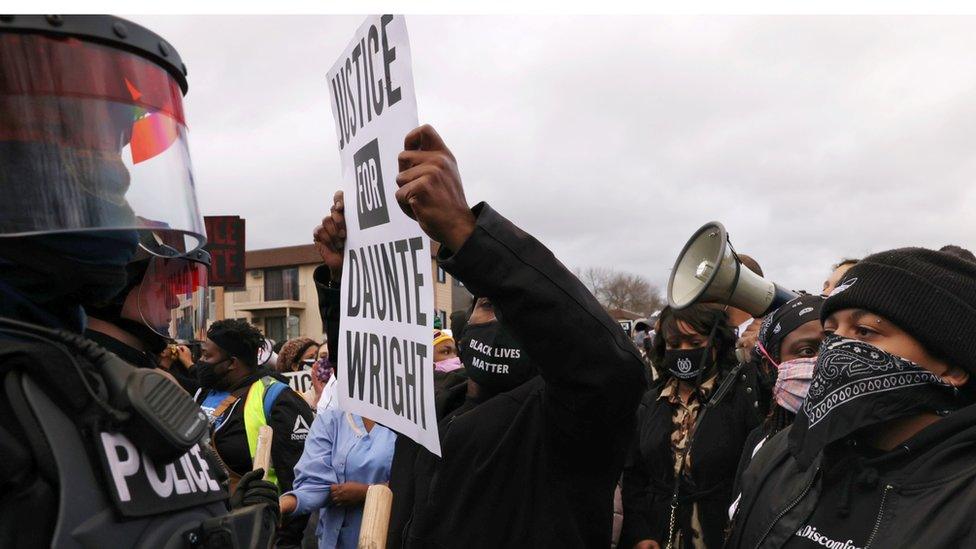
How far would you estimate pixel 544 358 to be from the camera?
184 cm

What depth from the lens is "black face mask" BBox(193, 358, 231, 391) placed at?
5613 mm

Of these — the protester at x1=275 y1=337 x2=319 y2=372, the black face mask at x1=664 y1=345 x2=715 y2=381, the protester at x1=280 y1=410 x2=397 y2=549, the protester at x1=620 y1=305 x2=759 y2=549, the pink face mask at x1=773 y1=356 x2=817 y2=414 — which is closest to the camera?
the pink face mask at x1=773 y1=356 x2=817 y2=414

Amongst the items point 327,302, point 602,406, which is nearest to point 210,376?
point 327,302

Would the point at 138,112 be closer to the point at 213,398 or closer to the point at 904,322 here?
the point at 904,322

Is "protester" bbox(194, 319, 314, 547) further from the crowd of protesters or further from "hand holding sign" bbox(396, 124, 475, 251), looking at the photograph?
"hand holding sign" bbox(396, 124, 475, 251)

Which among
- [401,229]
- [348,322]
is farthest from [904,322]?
[348,322]

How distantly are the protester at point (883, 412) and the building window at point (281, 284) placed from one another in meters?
42.4

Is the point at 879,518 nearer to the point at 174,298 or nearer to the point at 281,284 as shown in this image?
the point at 174,298

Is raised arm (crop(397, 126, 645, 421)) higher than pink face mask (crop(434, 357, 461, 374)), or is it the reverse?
raised arm (crop(397, 126, 645, 421))

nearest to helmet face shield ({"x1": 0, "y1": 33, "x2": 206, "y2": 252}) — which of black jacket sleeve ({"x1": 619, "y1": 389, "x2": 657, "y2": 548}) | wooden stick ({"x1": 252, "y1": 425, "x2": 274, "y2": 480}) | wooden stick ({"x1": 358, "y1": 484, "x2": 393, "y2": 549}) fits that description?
wooden stick ({"x1": 358, "y1": 484, "x2": 393, "y2": 549})

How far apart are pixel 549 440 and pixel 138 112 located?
1.35 metres

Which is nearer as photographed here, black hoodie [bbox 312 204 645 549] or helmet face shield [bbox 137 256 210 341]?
black hoodie [bbox 312 204 645 549]

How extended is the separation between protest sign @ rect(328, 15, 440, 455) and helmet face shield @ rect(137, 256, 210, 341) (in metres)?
0.50

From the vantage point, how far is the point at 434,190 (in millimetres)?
1754
